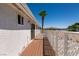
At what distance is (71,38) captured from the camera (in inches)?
108

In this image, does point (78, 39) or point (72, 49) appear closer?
point (78, 39)

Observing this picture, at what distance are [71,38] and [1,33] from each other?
1.65m

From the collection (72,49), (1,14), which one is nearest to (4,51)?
(1,14)

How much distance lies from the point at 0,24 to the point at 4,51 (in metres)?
0.70

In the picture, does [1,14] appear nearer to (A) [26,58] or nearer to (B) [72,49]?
(A) [26,58]

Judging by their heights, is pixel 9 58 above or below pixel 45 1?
below

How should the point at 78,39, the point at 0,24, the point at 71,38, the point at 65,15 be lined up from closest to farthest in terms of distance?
the point at 78,39 → the point at 71,38 → the point at 0,24 → the point at 65,15

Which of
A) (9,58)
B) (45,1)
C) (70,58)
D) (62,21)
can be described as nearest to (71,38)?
(70,58)

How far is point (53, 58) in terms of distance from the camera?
2.12 metres

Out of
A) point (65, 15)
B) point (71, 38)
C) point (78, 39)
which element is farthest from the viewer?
point (65, 15)

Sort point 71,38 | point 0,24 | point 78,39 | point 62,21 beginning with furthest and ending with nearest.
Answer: point 62,21 < point 0,24 < point 71,38 < point 78,39

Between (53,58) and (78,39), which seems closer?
(53,58)

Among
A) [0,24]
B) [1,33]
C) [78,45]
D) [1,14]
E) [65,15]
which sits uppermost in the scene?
[65,15]

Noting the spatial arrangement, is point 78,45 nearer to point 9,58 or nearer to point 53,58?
point 53,58
